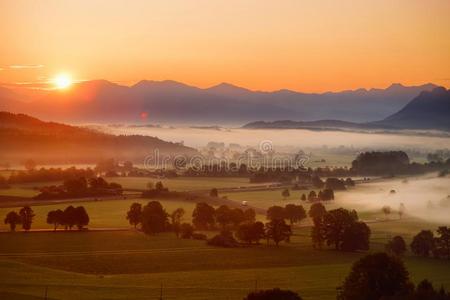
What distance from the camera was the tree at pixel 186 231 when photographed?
37.0 meters

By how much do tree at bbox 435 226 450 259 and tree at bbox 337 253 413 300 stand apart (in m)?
9.54

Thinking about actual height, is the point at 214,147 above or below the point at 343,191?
above

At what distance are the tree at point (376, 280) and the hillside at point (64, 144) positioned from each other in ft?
196

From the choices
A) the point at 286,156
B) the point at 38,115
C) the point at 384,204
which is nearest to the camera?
the point at 384,204

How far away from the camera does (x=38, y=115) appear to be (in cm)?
11531

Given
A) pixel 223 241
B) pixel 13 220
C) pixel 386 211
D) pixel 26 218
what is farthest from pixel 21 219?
pixel 386 211

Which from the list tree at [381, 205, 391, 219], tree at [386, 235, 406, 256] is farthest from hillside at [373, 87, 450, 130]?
tree at [386, 235, 406, 256]

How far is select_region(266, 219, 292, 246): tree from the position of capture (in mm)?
36062

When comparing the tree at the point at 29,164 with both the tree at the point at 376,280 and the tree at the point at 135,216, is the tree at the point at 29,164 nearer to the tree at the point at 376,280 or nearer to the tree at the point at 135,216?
the tree at the point at 135,216

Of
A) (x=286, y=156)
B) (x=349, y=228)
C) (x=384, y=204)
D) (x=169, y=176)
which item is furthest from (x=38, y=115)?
(x=349, y=228)

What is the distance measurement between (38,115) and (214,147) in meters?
30.6

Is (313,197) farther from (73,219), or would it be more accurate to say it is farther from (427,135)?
(427,135)

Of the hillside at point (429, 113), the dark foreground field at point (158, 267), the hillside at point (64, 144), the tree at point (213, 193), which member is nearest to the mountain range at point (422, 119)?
the hillside at point (429, 113)

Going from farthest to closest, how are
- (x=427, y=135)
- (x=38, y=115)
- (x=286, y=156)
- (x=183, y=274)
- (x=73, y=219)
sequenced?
(x=427, y=135) < (x=38, y=115) < (x=286, y=156) < (x=73, y=219) < (x=183, y=274)
